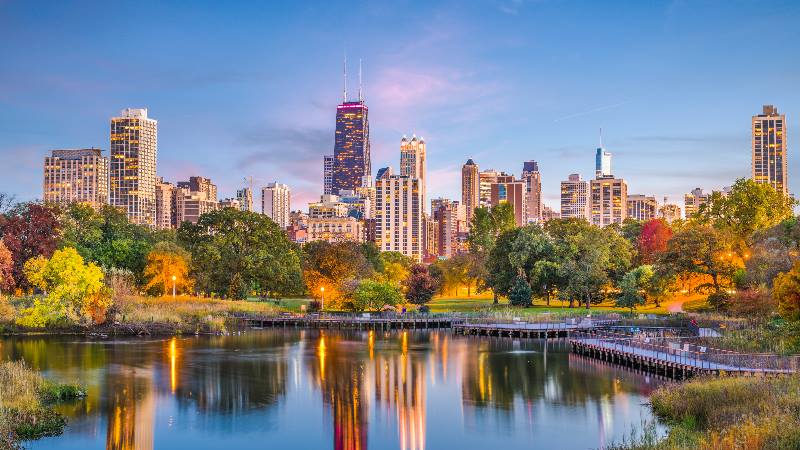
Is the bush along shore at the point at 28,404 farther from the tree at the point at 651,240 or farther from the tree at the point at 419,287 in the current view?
the tree at the point at 651,240

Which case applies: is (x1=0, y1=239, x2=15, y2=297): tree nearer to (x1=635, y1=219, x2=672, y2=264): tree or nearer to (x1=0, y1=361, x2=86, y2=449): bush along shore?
(x1=0, y1=361, x2=86, y2=449): bush along shore

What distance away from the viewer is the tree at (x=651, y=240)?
10244 centimetres

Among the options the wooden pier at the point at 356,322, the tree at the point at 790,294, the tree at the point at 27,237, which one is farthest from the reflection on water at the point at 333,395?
the wooden pier at the point at 356,322

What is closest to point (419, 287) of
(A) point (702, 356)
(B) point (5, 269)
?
(B) point (5, 269)

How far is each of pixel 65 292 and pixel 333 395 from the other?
33.0m

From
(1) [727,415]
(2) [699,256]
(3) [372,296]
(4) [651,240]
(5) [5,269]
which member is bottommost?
(1) [727,415]

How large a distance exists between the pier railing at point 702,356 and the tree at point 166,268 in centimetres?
4661

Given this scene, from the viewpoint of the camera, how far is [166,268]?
83.6m

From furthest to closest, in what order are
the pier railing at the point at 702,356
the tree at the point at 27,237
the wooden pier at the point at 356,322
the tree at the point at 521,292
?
the tree at the point at 521,292
the wooden pier at the point at 356,322
the tree at the point at 27,237
the pier railing at the point at 702,356

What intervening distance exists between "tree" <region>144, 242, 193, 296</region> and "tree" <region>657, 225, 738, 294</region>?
49.5 metres

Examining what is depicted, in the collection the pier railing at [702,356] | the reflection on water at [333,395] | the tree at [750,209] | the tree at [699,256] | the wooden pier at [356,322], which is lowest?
the reflection on water at [333,395]

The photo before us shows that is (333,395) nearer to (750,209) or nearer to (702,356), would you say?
(702,356)

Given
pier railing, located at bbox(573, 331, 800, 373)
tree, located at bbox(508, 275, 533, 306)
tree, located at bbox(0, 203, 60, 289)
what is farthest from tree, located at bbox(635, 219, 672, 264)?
tree, located at bbox(0, 203, 60, 289)

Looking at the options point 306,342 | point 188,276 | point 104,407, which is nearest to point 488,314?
point 306,342
